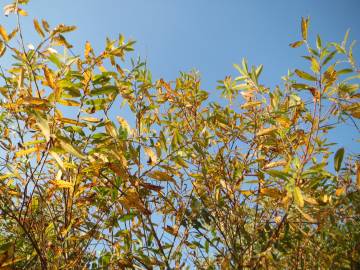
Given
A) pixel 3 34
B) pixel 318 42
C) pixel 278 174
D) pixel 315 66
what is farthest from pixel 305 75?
pixel 3 34

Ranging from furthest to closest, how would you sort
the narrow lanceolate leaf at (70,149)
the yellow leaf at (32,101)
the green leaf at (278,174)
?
the green leaf at (278,174), the yellow leaf at (32,101), the narrow lanceolate leaf at (70,149)

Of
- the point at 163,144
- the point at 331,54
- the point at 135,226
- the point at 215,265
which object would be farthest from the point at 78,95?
the point at 215,265

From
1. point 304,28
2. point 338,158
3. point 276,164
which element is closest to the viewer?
point 338,158

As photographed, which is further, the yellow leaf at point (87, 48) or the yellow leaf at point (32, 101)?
the yellow leaf at point (87, 48)

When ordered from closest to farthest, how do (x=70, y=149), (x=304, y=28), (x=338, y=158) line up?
1. (x=70, y=149)
2. (x=338, y=158)
3. (x=304, y=28)

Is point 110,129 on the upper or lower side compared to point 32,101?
upper

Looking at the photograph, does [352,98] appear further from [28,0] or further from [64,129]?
[28,0]

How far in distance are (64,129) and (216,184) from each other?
44.6 inches

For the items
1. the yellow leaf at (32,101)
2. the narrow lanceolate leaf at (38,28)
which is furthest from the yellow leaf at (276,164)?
the narrow lanceolate leaf at (38,28)

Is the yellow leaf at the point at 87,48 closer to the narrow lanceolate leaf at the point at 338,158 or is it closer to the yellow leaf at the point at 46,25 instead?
the yellow leaf at the point at 46,25

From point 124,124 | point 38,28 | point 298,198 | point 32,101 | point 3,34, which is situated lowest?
point 298,198

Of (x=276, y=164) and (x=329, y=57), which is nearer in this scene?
(x=329, y=57)

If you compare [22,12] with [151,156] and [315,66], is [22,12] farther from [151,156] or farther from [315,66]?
[315,66]

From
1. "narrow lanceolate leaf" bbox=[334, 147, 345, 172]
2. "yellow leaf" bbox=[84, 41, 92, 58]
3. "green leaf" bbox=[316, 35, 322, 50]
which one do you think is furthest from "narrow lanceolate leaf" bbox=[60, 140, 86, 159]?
"green leaf" bbox=[316, 35, 322, 50]
